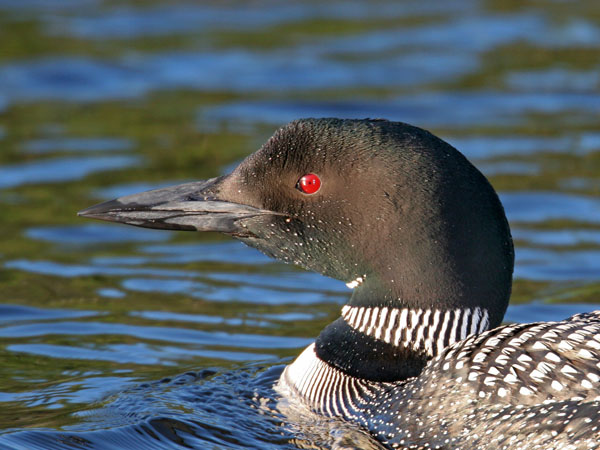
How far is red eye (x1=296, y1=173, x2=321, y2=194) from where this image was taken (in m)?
5.34

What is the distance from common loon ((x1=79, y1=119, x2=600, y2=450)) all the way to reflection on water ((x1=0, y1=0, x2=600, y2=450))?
320mm

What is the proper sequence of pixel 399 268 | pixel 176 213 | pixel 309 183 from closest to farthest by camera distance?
pixel 399 268, pixel 309 183, pixel 176 213

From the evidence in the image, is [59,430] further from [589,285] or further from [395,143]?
[589,285]

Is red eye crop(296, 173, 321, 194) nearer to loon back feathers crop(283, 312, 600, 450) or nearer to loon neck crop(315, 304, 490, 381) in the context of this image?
loon neck crop(315, 304, 490, 381)

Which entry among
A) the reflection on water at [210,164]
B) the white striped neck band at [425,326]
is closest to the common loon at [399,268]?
the white striped neck band at [425,326]

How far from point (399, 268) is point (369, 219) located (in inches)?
9.9

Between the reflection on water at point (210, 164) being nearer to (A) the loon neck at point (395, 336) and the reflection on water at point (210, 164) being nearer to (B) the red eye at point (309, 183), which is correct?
(A) the loon neck at point (395, 336)

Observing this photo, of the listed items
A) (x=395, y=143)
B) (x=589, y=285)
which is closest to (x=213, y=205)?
(x=395, y=143)

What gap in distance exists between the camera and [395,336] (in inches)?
208

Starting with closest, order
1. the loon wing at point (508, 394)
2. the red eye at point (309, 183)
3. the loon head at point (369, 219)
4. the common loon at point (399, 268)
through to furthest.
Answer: the loon wing at point (508, 394)
the common loon at point (399, 268)
the loon head at point (369, 219)
the red eye at point (309, 183)

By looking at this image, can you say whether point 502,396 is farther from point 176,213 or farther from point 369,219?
point 176,213

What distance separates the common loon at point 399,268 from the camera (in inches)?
189

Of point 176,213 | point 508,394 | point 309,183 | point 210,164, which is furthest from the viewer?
point 210,164

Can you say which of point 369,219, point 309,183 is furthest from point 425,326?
point 309,183
